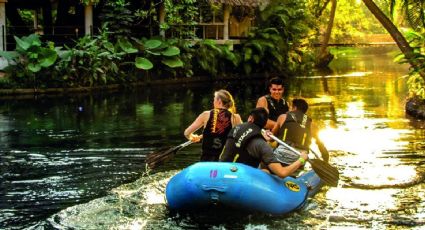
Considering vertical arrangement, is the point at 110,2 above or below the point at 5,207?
above

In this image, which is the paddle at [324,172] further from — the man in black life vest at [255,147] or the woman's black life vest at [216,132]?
the woman's black life vest at [216,132]

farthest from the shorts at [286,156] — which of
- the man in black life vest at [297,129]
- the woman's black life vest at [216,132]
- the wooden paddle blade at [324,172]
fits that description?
the woman's black life vest at [216,132]

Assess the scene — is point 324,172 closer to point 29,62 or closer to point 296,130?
point 296,130

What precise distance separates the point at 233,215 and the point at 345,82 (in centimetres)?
2383

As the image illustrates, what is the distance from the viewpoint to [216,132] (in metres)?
9.03

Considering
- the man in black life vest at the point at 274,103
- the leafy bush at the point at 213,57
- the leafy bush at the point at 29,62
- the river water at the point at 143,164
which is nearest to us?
the river water at the point at 143,164

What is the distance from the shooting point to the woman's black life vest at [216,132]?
29.5 ft

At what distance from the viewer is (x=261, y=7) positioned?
116ft

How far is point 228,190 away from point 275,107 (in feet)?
9.92

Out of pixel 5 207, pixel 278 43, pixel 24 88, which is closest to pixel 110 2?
pixel 24 88

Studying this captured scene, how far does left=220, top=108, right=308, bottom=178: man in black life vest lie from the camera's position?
7973 millimetres

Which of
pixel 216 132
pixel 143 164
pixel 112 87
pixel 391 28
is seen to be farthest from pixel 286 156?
pixel 112 87

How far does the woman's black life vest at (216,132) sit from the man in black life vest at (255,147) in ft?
2.60

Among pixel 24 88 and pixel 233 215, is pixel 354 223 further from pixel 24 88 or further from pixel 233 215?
pixel 24 88
